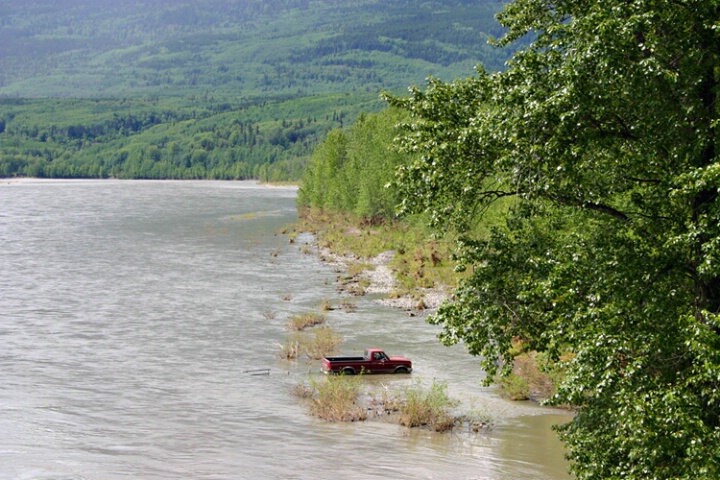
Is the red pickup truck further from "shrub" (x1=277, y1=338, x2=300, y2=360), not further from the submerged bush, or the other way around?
the submerged bush

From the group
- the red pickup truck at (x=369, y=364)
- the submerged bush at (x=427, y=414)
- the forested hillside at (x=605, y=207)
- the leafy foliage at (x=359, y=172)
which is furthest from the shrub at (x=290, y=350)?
the leafy foliage at (x=359, y=172)

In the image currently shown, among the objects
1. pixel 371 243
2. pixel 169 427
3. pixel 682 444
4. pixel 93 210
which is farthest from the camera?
pixel 93 210

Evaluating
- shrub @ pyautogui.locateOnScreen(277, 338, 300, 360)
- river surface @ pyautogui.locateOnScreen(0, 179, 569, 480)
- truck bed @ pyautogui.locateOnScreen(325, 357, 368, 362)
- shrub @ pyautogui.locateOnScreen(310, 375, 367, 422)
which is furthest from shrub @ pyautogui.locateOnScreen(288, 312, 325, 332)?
shrub @ pyautogui.locateOnScreen(310, 375, 367, 422)

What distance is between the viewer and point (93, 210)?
151 metres

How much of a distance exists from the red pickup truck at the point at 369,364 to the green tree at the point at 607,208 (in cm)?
1909

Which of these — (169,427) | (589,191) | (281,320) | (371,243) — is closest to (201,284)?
(281,320)

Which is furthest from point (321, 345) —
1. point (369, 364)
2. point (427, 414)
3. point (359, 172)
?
point (359, 172)

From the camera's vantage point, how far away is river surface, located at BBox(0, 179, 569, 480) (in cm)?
2728

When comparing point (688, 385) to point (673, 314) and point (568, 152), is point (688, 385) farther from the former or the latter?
point (568, 152)

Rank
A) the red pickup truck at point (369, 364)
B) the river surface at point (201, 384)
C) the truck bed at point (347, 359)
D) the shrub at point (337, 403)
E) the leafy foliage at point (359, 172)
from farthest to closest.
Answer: the leafy foliage at point (359, 172)
the truck bed at point (347, 359)
the red pickup truck at point (369, 364)
the shrub at point (337, 403)
the river surface at point (201, 384)

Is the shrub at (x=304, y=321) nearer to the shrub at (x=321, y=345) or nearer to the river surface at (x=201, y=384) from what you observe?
the river surface at (x=201, y=384)

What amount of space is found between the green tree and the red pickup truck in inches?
752

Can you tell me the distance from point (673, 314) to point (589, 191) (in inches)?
121

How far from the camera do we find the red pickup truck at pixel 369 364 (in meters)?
37.8
